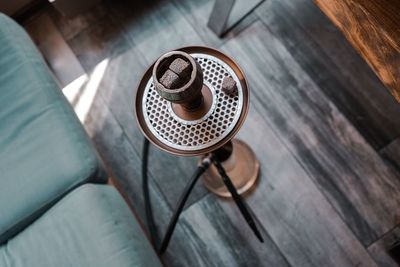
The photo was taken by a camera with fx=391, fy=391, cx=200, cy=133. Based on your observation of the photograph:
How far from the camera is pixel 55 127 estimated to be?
1.22m

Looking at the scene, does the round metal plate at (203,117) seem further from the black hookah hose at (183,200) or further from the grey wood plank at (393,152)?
the grey wood plank at (393,152)

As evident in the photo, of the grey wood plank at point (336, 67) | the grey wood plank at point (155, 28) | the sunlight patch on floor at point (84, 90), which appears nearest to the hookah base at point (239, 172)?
the grey wood plank at point (336, 67)

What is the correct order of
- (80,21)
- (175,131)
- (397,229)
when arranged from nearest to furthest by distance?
(175,131) < (397,229) < (80,21)

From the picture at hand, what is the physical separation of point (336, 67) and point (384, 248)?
0.73m

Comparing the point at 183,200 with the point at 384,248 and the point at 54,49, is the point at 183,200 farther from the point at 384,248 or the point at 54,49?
the point at 54,49

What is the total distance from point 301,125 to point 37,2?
53.0 inches

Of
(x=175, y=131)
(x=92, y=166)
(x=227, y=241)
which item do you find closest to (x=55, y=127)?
(x=92, y=166)

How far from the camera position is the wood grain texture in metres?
0.96

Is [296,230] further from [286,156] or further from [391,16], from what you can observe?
[391,16]

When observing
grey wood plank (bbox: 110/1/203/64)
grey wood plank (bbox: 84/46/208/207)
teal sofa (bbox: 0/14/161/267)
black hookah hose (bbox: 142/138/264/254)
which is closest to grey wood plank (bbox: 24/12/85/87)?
grey wood plank (bbox: 84/46/208/207)

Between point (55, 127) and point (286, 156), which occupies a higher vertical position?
point (55, 127)

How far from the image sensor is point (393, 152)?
1522mm

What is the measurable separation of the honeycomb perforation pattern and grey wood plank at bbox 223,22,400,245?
665mm

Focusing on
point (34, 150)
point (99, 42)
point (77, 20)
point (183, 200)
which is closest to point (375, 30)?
point (183, 200)
